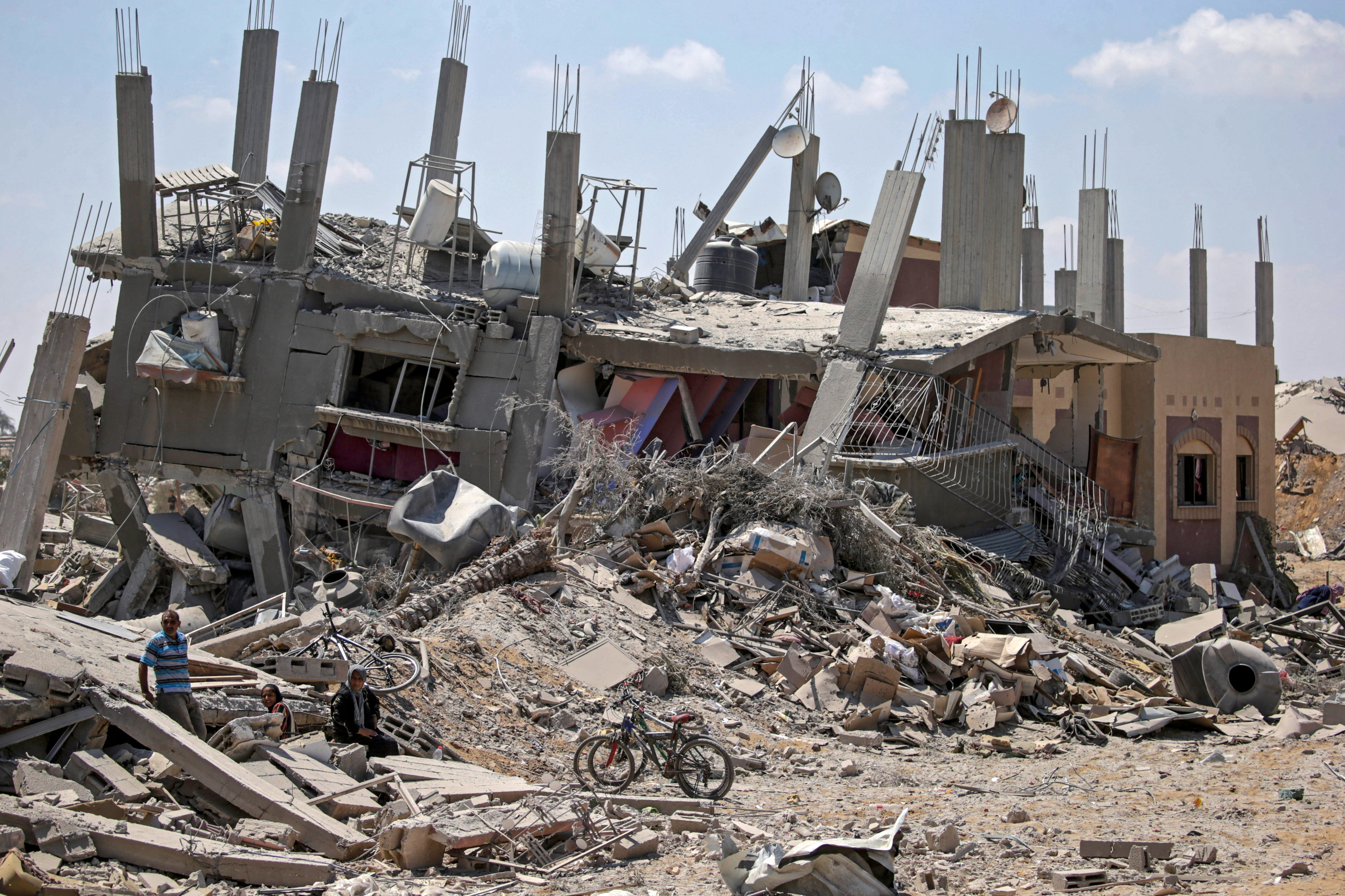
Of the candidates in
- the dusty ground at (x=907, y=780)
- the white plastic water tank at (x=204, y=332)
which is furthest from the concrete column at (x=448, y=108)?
the dusty ground at (x=907, y=780)

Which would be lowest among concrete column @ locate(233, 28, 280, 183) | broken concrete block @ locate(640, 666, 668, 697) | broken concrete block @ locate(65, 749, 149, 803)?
broken concrete block @ locate(65, 749, 149, 803)

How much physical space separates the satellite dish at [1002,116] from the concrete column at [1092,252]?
7.36m

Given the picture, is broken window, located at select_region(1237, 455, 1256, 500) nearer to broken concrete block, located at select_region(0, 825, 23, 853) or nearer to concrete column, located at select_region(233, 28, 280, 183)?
concrete column, located at select_region(233, 28, 280, 183)

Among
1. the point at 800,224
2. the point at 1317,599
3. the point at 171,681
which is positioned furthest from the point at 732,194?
the point at 171,681

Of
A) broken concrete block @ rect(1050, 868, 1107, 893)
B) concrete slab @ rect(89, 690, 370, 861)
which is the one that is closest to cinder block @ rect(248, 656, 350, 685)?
concrete slab @ rect(89, 690, 370, 861)

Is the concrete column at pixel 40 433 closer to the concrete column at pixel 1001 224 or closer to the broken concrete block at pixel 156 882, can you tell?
the broken concrete block at pixel 156 882

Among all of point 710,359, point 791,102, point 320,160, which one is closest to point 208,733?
point 710,359

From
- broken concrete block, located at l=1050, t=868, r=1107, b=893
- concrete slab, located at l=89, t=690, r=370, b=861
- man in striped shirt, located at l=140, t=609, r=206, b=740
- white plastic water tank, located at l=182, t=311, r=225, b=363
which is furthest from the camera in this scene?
white plastic water tank, located at l=182, t=311, r=225, b=363

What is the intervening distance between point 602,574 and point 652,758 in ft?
12.7

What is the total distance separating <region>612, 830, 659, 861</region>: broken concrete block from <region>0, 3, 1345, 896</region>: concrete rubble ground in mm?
34

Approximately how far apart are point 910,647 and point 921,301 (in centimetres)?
1688

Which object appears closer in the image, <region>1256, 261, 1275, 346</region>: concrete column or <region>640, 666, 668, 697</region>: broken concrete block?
<region>640, 666, 668, 697</region>: broken concrete block

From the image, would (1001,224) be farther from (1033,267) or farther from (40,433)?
(40,433)

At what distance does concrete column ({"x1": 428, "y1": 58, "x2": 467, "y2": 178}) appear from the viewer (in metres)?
20.0
